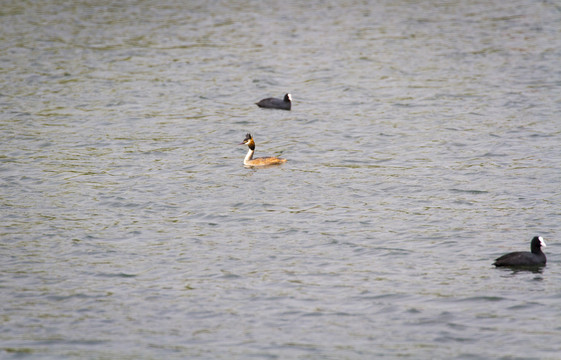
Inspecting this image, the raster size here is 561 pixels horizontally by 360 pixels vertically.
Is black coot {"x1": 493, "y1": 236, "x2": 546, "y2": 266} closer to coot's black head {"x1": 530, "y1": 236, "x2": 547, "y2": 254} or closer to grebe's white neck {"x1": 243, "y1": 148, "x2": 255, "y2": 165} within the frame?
coot's black head {"x1": 530, "y1": 236, "x2": 547, "y2": 254}

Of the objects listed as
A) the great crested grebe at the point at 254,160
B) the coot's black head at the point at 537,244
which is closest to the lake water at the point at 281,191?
the great crested grebe at the point at 254,160

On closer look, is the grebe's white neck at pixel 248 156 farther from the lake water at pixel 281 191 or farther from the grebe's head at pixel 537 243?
the grebe's head at pixel 537 243

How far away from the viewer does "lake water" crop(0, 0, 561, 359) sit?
1229 centimetres

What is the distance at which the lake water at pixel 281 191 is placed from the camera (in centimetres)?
1229

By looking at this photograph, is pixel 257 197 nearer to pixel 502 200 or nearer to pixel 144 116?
pixel 502 200

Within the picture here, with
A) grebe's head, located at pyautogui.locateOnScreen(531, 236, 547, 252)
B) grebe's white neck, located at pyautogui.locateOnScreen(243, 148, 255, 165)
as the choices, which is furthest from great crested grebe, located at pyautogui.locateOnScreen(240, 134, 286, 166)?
grebe's head, located at pyautogui.locateOnScreen(531, 236, 547, 252)

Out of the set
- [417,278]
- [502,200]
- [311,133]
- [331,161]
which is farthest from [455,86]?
[417,278]

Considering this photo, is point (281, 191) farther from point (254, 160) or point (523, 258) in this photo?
point (523, 258)

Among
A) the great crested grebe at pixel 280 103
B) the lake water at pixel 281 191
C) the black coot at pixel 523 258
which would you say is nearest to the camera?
the lake water at pixel 281 191

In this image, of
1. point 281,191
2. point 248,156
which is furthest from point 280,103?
point 281,191

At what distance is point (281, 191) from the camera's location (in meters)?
19.1

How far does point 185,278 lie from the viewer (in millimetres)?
14070

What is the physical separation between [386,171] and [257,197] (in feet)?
11.7

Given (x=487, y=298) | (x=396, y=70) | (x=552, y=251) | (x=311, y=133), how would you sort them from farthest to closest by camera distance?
(x=396, y=70), (x=311, y=133), (x=552, y=251), (x=487, y=298)
